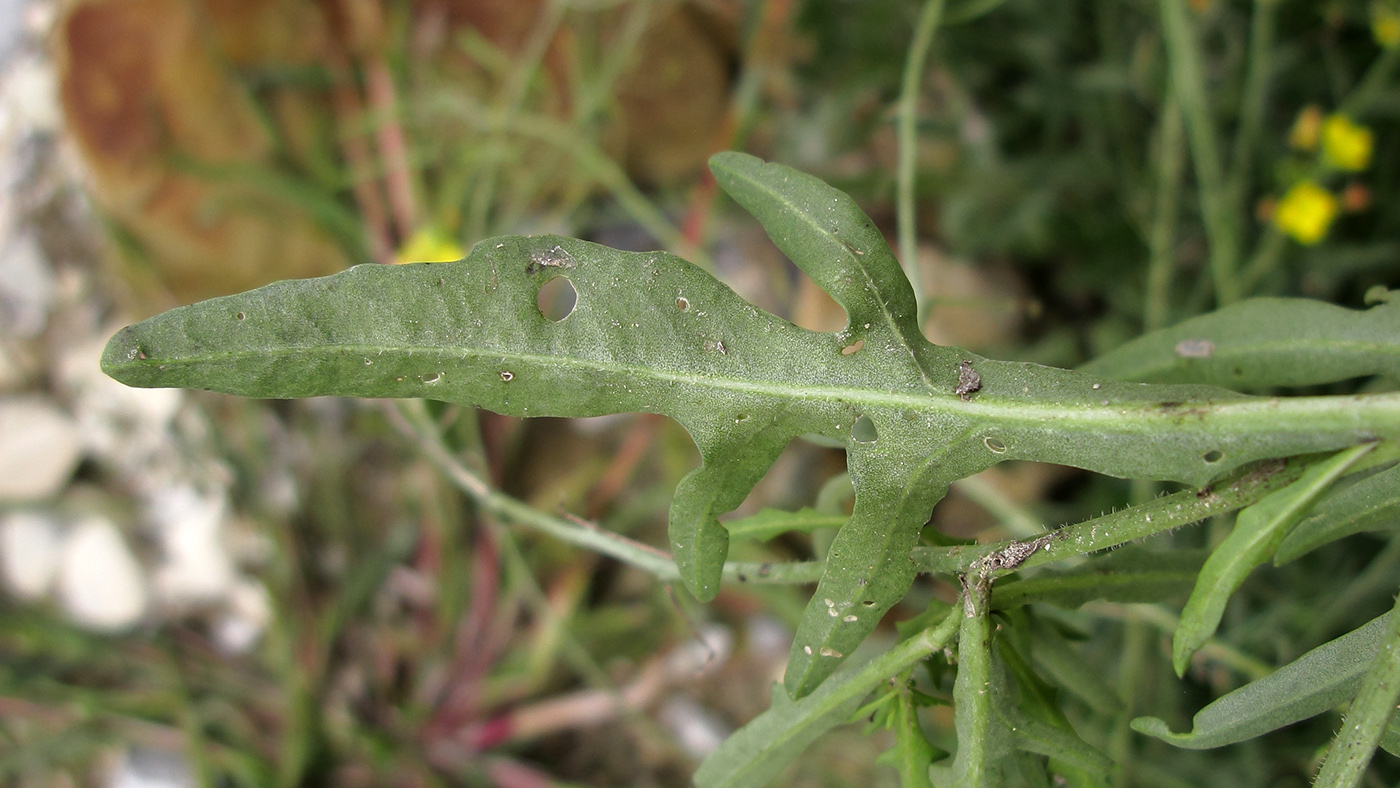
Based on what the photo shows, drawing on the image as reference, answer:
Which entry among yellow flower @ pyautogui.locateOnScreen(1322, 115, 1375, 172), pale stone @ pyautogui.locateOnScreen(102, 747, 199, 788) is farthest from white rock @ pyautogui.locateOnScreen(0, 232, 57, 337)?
yellow flower @ pyautogui.locateOnScreen(1322, 115, 1375, 172)

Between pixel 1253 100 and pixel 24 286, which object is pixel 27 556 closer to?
pixel 24 286

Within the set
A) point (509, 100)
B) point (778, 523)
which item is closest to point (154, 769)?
point (509, 100)

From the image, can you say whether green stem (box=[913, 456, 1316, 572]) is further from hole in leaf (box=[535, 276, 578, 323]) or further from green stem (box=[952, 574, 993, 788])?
hole in leaf (box=[535, 276, 578, 323])

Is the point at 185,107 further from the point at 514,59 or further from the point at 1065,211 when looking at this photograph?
the point at 1065,211

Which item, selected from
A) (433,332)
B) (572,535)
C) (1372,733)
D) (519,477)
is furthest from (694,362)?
(519,477)

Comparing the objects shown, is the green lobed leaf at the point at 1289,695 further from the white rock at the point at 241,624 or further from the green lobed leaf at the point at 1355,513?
the white rock at the point at 241,624
